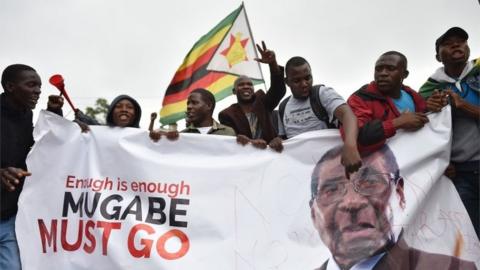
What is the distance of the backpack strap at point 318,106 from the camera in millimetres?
4387

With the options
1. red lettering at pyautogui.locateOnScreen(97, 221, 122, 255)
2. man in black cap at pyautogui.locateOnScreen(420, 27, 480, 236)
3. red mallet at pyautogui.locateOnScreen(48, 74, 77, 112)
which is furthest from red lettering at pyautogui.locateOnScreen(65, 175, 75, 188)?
man in black cap at pyautogui.locateOnScreen(420, 27, 480, 236)

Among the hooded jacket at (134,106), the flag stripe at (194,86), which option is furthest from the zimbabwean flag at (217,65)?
the hooded jacket at (134,106)

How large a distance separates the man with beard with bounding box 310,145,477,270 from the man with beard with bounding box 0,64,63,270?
7.43 ft

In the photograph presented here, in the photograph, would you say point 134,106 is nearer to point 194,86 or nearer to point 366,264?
point 366,264

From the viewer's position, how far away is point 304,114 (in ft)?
14.8

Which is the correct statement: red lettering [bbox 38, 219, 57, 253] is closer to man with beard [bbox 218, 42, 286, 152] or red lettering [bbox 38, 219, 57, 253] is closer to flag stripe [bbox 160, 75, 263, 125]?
man with beard [bbox 218, 42, 286, 152]

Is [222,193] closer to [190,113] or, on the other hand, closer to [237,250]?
[237,250]

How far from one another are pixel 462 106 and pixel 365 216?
1.09 metres

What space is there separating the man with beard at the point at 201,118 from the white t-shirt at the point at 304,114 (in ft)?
1.91

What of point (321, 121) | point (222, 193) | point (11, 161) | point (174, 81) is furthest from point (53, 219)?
point (174, 81)

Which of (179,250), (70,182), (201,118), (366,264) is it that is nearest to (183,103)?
(201,118)

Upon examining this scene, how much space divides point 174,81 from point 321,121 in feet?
17.7

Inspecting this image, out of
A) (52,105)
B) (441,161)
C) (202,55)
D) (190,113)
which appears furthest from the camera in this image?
(202,55)

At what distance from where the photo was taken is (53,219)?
14.5 ft
